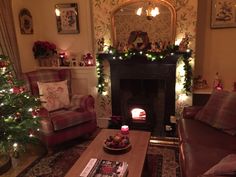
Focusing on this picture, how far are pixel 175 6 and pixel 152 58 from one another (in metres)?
0.83

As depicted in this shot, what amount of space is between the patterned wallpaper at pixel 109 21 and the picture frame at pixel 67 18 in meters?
0.41

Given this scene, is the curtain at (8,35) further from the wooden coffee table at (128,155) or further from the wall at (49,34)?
the wooden coffee table at (128,155)

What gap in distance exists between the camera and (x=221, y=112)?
2.50 m

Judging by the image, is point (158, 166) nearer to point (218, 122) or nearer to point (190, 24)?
point (218, 122)

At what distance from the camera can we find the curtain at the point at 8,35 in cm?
315

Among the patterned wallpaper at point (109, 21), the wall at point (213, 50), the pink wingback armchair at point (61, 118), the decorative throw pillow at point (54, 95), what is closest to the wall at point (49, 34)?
the patterned wallpaper at point (109, 21)


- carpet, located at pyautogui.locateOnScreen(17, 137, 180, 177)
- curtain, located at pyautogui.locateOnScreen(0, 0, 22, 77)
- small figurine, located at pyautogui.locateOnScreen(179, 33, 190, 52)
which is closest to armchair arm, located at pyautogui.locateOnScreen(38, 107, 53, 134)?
carpet, located at pyautogui.locateOnScreen(17, 137, 180, 177)

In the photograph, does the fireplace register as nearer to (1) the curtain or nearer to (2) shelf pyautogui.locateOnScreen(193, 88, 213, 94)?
(2) shelf pyautogui.locateOnScreen(193, 88, 213, 94)

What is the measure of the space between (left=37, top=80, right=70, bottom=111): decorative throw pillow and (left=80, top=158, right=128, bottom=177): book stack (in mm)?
1670

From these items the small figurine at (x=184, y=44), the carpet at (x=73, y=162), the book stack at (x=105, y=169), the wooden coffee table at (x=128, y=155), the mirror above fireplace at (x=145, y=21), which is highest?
the mirror above fireplace at (x=145, y=21)

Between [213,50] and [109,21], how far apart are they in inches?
67.9

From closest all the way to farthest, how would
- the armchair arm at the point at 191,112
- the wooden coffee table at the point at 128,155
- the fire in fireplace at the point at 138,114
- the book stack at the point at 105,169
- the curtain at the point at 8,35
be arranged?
the book stack at the point at 105,169
the wooden coffee table at the point at 128,155
the armchair arm at the point at 191,112
the curtain at the point at 8,35
the fire in fireplace at the point at 138,114

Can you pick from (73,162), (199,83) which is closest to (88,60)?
(73,162)

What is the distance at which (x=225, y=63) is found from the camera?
140 inches
